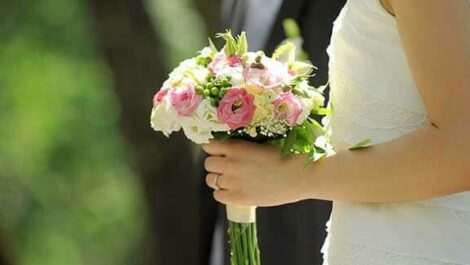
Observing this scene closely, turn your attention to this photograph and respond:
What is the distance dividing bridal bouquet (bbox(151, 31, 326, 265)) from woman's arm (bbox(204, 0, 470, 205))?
0.05m

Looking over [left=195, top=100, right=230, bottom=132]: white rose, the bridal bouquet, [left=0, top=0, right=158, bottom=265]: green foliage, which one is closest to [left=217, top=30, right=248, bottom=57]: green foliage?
the bridal bouquet

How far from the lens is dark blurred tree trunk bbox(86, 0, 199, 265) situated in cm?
394

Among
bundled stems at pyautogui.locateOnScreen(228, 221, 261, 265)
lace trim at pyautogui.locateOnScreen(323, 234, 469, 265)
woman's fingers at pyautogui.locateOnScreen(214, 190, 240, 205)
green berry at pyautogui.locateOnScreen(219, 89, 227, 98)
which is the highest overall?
green berry at pyautogui.locateOnScreen(219, 89, 227, 98)

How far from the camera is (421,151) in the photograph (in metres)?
1.63

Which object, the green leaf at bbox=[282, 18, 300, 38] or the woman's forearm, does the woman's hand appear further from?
the green leaf at bbox=[282, 18, 300, 38]

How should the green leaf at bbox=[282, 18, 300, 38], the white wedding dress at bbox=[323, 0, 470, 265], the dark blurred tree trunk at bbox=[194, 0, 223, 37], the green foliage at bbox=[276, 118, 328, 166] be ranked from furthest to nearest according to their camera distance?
the dark blurred tree trunk at bbox=[194, 0, 223, 37], the green leaf at bbox=[282, 18, 300, 38], the green foliage at bbox=[276, 118, 328, 166], the white wedding dress at bbox=[323, 0, 470, 265]

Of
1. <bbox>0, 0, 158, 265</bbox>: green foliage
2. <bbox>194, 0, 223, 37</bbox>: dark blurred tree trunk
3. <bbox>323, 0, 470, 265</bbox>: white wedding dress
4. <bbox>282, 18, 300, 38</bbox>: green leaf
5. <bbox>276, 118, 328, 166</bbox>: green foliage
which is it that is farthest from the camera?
<bbox>0, 0, 158, 265</bbox>: green foliage

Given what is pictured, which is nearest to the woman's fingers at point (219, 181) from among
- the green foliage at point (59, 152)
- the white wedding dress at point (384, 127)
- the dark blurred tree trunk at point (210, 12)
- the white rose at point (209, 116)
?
the white rose at point (209, 116)

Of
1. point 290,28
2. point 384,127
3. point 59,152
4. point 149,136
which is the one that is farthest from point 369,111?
point 59,152

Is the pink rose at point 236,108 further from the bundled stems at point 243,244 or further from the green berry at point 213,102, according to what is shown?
the bundled stems at point 243,244

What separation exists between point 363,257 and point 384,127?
0.20m

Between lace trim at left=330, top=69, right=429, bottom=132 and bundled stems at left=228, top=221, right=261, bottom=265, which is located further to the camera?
bundled stems at left=228, top=221, right=261, bottom=265

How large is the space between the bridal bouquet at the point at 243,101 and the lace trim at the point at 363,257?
150mm

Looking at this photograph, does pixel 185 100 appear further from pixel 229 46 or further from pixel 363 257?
pixel 363 257
